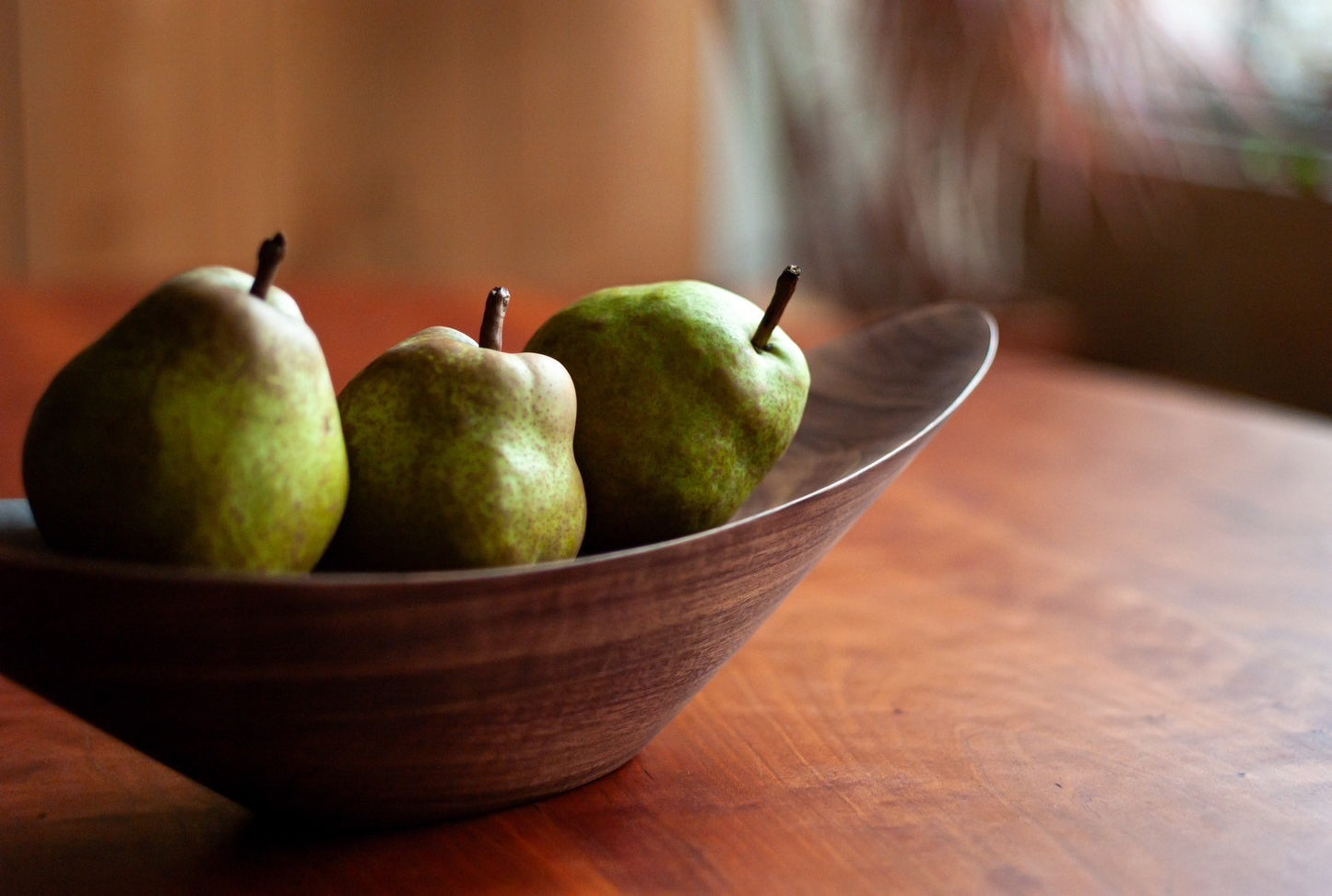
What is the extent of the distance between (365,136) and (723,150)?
34.0 inches

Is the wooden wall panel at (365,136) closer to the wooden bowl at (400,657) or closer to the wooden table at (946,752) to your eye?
the wooden table at (946,752)

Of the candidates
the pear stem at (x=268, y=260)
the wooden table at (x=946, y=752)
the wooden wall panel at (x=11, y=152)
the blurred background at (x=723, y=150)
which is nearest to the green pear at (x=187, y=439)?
the pear stem at (x=268, y=260)

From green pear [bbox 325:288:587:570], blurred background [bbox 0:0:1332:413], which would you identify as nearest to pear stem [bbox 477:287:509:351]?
green pear [bbox 325:288:587:570]

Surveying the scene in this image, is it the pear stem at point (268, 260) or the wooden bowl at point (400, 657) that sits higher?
the pear stem at point (268, 260)

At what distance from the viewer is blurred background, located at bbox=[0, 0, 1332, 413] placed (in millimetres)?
2248

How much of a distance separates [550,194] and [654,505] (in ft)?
8.18

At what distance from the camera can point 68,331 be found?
3.88ft

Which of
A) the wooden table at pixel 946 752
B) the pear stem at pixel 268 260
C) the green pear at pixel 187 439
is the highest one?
the pear stem at pixel 268 260

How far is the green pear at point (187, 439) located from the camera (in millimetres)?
388

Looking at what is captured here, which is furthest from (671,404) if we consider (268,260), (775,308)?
(268,260)

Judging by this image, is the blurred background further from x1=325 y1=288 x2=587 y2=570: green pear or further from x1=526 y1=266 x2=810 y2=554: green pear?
x1=325 y1=288 x2=587 y2=570: green pear

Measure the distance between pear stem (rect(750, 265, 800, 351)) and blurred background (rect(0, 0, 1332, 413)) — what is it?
1.65 m

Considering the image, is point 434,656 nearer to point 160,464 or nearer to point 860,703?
point 160,464

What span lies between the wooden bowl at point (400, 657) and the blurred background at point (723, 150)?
70.5 inches
